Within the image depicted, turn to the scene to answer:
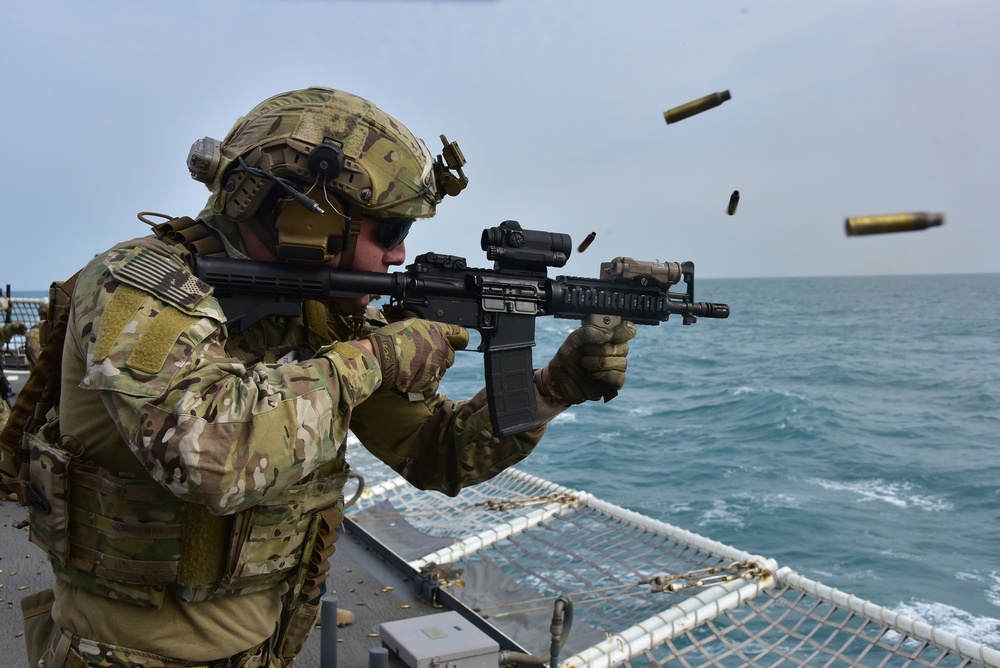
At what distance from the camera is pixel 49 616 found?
279 centimetres

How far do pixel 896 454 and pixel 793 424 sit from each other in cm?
397

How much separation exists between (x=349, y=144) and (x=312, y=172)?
0.64ft

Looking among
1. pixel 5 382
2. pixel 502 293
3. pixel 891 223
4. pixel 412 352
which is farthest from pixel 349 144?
pixel 5 382

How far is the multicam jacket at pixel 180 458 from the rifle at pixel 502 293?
221 mm

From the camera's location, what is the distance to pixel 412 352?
2746mm

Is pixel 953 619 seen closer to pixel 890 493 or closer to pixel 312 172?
pixel 890 493

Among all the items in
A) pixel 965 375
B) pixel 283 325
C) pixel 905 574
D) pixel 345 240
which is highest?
pixel 345 240

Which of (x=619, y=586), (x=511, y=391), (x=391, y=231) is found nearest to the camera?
(x=391, y=231)

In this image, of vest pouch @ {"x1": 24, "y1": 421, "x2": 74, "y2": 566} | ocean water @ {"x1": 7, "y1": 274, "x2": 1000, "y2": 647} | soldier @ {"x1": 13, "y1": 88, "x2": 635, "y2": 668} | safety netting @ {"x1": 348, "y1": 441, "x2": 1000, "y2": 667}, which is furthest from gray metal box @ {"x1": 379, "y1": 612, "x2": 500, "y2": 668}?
ocean water @ {"x1": 7, "y1": 274, "x2": 1000, "y2": 647}

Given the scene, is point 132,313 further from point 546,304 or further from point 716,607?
point 716,607

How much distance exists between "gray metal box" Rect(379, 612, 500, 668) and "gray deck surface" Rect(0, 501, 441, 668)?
0.56ft

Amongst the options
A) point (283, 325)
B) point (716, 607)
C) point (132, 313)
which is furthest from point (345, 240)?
point (716, 607)

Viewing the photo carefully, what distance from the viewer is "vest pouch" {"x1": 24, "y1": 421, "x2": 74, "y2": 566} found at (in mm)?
2381

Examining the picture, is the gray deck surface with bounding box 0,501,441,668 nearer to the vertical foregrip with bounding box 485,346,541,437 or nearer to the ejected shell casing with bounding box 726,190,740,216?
the vertical foregrip with bounding box 485,346,541,437
